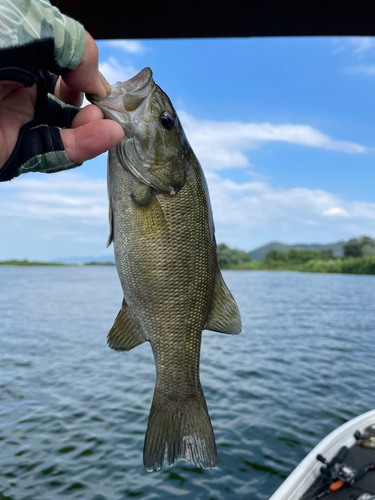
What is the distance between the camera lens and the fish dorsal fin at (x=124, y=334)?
1.95 metres

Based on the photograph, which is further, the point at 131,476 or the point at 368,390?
the point at 368,390

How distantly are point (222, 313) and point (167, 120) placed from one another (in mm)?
1083

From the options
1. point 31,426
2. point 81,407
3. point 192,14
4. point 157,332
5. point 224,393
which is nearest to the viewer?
point 157,332

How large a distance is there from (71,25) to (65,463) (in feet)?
38.7

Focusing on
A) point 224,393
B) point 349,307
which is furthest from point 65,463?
point 349,307

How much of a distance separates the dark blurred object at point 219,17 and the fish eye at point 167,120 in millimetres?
2022

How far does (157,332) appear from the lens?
1.95 meters

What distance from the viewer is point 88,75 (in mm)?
1349

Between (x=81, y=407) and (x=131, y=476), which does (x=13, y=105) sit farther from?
(x=81, y=407)

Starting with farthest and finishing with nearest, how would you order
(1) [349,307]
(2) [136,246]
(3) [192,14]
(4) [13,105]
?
1. (1) [349,307]
2. (3) [192,14]
3. (2) [136,246]
4. (4) [13,105]

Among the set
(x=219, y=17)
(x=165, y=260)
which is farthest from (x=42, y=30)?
(x=219, y=17)

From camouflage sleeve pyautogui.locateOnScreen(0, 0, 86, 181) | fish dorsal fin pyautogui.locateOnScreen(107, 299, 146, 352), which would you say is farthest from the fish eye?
fish dorsal fin pyautogui.locateOnScreen(107, 299, 146, 352)

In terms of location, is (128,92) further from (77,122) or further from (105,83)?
(77,122)

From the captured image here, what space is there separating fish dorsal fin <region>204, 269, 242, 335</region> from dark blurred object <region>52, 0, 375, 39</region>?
2585 mm
